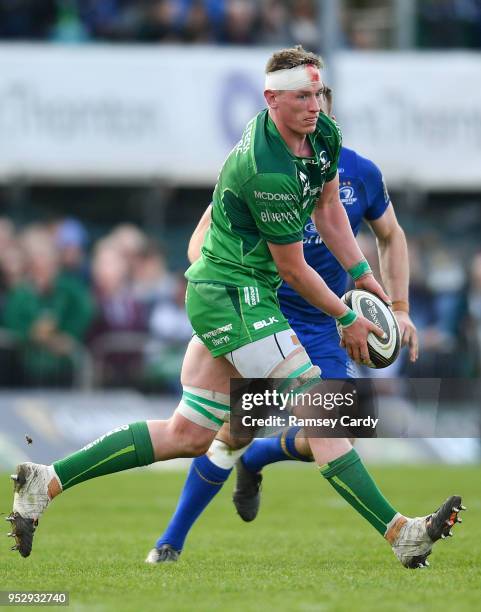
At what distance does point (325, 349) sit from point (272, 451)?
648mm

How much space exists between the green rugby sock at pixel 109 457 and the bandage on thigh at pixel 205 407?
0.22 metres

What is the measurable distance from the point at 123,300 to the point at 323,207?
9641 mm

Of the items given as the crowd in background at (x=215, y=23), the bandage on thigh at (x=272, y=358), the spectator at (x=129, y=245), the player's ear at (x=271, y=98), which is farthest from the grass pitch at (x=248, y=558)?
the crowd in background at (x=215, y=23)

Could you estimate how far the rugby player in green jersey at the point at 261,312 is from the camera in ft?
22.9

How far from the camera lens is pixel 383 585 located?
21.6ft

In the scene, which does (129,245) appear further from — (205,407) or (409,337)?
(205,407)

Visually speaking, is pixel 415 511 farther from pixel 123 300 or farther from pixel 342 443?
pixel 123 300

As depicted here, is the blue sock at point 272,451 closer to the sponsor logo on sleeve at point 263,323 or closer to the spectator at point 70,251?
the sponsor logo on sleeve at point 263,323

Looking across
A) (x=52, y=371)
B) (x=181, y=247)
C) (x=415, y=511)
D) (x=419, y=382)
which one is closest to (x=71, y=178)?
(x=181, y=247)

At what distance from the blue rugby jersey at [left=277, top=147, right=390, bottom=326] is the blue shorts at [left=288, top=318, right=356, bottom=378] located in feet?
0.10

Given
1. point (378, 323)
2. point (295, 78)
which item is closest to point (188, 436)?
point (378, 323)

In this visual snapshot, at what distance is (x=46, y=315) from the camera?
16.4m

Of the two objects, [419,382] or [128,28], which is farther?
[128,28]

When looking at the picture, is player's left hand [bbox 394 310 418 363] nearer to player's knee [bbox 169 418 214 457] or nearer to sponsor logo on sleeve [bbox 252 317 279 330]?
sponsor logo on sleeve [bbox 252 317 279 330]
